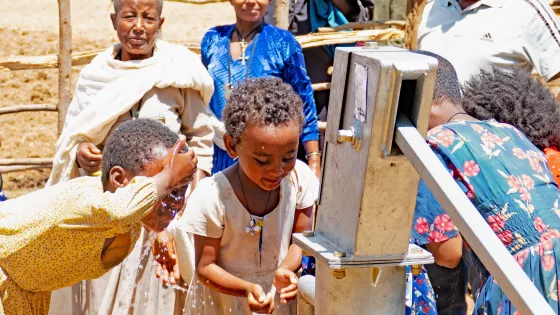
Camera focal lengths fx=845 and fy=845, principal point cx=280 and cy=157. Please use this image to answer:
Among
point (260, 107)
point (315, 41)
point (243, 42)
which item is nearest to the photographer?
point (260, 107)

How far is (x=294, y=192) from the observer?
3229mm

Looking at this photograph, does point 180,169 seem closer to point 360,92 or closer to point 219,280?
point 219,280

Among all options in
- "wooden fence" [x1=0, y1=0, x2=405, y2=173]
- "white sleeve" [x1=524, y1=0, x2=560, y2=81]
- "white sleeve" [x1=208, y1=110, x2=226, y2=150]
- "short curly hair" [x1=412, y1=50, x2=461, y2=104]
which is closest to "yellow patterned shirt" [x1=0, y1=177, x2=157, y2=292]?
"short curly hair" [x1=412, y1=50, x2=461, y2=104]

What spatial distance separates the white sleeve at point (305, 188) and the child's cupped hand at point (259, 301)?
0.43m

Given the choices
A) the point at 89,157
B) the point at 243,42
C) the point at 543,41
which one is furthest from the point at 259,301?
the point at 543,41

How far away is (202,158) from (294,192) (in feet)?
3.08

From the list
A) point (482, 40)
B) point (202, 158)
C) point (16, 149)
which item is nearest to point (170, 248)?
point (202, 158)

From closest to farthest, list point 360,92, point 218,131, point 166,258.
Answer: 1. point 360,92
2. point 166,258
3. point 218,131

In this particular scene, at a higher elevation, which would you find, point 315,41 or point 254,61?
point 254,61

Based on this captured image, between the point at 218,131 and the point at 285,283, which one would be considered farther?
the point at 218,131

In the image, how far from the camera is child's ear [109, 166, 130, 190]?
284 cm

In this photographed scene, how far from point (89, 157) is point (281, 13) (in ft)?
8.15

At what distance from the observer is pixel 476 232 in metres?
1.45

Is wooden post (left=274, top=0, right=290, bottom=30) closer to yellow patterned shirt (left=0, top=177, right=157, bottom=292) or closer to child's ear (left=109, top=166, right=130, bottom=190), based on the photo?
child's ear (left=109, top=166, right=130, bottom=190)
